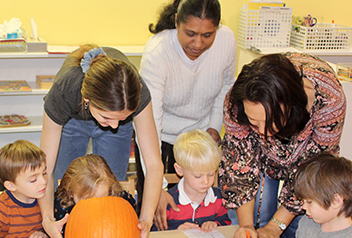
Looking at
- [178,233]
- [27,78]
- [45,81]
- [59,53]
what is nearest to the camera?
[178,233]

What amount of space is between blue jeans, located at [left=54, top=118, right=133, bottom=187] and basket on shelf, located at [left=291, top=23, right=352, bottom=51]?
164 centimetres

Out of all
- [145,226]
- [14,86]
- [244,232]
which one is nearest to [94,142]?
[145,226]

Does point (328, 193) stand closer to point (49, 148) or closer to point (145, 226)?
point (145, 226)

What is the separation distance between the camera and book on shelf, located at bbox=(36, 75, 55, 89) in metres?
2.58

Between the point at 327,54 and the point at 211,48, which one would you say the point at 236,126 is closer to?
the point at 211,48

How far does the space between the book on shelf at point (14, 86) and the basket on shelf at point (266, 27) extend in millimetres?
1609

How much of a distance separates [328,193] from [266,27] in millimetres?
1819

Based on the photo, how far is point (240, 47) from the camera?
290 centimetres

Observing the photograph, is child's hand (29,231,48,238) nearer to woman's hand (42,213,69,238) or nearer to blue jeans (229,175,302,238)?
woman's hand (42,213,69,238)

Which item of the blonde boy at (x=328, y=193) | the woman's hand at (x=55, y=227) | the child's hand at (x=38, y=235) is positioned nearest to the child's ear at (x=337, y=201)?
the blonde boy at (x=328, y=193)

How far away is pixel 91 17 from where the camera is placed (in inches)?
106

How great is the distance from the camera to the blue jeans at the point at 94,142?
164 cm

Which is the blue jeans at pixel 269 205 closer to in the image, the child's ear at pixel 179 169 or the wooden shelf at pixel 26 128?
the child's ear at pixel 179 169

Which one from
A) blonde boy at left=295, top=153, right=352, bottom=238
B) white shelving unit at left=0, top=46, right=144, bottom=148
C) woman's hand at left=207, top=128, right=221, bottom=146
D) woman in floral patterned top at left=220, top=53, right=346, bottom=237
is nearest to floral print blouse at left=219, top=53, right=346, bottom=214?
woman in floral patterned top at left=220, top=53, right=346, bottom=237
